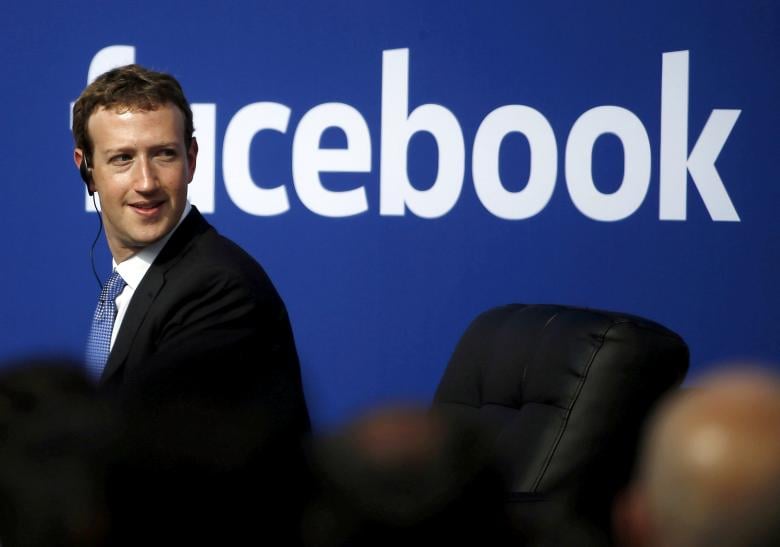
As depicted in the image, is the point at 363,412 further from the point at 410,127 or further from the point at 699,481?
the point at 410,127

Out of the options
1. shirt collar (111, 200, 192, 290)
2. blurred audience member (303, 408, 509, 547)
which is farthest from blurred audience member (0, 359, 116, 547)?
shirt collar (111, 200, 192, 290)

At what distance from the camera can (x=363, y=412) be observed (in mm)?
480

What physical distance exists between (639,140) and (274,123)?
1045 millimetres

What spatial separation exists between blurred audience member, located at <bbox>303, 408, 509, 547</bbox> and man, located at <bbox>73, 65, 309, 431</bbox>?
1316 mm

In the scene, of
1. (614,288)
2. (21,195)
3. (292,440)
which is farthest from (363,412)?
(21,195)

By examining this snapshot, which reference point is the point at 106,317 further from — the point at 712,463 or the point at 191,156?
the point at 712,463

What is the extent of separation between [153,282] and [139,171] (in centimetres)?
28

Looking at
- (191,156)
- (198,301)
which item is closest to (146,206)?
(191,156)

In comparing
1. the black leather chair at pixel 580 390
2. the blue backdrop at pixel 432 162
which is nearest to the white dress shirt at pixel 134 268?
the black leather chair at pixel 580 390

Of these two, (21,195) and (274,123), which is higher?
(274,123)

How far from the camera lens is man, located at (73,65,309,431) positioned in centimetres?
200

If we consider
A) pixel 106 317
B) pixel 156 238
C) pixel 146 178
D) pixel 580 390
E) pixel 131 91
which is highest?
pixel 131 91

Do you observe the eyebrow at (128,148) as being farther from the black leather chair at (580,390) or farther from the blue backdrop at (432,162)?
the blue backdrop at (432,162)

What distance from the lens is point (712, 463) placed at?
1.51 ft
